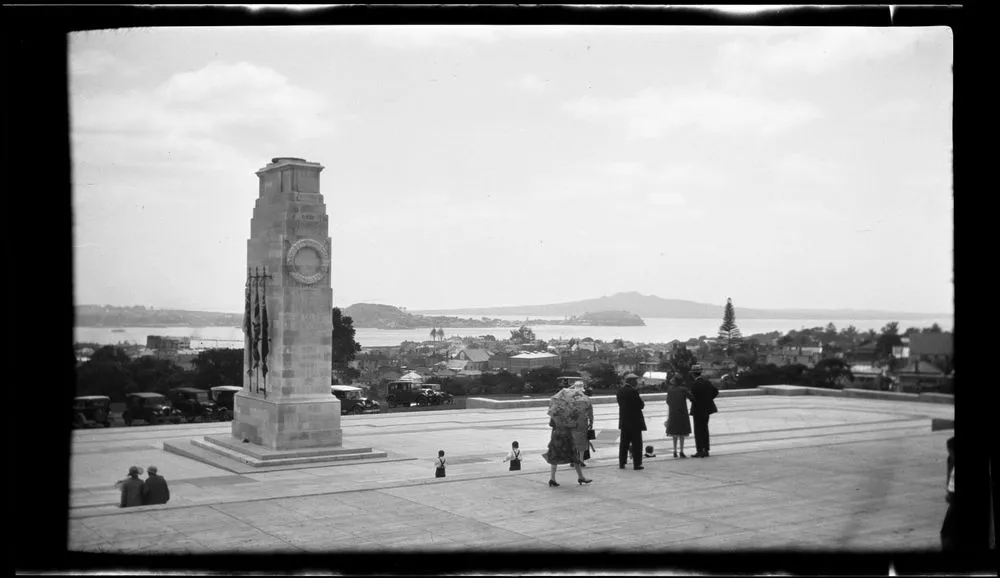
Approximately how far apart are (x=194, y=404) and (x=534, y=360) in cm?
910

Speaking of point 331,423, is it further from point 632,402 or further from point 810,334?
point 810,334

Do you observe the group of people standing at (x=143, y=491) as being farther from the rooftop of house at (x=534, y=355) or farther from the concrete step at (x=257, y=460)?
the rooftop of house at (x=534, y=355)

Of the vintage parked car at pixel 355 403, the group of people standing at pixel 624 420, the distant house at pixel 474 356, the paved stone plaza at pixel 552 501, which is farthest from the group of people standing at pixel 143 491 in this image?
the vintage parked car at pixel 355 403

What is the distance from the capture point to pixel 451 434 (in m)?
17.1

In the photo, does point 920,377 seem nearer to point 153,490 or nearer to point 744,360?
point 744,360

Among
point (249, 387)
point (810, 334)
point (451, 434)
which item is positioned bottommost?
point (451, 434)

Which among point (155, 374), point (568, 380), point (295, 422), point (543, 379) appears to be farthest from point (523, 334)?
point (155, 374)

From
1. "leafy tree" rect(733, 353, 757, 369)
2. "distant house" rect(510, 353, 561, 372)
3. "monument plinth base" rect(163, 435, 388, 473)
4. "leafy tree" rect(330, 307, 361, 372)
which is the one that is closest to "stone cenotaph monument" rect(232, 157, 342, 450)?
"monument plinth base" rect(163, 435, 388, 473)

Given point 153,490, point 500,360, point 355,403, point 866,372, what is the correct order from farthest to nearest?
point 355,403
point 500,360
point 153,490
point 866,372

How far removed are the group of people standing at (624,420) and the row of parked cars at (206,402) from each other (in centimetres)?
609

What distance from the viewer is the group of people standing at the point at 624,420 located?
10445 mm

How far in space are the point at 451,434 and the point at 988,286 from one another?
481 inches

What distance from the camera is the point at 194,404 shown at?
58.5ft
